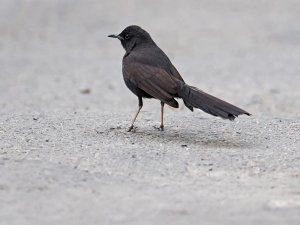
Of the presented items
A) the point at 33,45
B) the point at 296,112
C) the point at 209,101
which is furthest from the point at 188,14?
the point at 209,101

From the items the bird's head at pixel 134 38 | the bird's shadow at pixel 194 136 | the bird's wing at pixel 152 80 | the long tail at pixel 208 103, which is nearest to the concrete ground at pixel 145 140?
the bird's shadow at pixel 194 136

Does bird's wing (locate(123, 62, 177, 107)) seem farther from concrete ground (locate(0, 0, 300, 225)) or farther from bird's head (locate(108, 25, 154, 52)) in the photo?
bird's head (locate(108, 25, 154, 52))

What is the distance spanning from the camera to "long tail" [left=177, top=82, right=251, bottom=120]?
26.8 ft

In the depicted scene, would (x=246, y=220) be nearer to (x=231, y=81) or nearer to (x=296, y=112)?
(x=296, y=112)

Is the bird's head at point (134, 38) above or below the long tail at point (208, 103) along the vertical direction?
above

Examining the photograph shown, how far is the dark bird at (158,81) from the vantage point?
8.34 meters

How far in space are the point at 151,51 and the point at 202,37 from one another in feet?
37.2

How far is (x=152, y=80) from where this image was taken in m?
8.80

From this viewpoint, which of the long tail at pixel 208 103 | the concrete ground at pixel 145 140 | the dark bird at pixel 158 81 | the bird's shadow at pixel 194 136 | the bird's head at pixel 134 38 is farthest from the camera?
the bird's head at pixel 134 38

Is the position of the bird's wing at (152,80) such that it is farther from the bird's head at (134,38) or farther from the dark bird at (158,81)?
the bird's head at (134,38)

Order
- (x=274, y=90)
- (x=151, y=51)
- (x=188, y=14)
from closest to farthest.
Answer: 1. (x=151, y=51)
2. (x=274, y=90)
3. (x=188, y=14)

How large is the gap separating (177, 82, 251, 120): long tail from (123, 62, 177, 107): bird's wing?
114mm

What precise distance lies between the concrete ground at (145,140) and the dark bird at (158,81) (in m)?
0.40

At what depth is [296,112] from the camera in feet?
40.0
